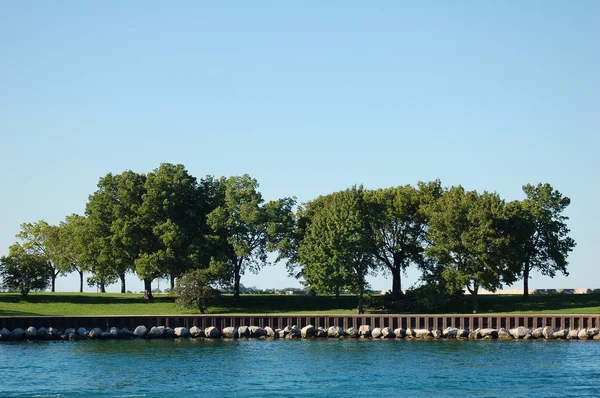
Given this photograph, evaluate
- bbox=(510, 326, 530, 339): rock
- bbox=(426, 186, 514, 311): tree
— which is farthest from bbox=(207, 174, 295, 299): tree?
bbox=(510, 326, 530, 339): rock

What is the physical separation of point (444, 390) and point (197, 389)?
48.9 ft

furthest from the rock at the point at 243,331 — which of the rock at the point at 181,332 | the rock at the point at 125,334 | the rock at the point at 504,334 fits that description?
the rock at the point at 504,334

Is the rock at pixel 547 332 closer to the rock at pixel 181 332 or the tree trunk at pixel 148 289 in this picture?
Answer: the rock at pixel 181 332

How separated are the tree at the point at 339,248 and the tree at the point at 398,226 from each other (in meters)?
2.45

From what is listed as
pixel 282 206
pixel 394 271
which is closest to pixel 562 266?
pixel 394 271

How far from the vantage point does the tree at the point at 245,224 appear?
4542 inches

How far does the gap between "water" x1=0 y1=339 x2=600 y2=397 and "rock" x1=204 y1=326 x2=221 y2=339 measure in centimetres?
466

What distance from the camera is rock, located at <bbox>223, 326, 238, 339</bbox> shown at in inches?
3602

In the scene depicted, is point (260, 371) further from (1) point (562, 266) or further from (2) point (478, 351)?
(1) point (562, 266)

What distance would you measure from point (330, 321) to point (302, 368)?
1074 inches

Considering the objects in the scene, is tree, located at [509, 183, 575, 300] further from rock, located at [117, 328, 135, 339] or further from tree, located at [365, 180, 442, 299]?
rock, located at [117, 328, 135, 339]

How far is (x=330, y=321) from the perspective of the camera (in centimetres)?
9350

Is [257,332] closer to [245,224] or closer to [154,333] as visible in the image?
[154,333]

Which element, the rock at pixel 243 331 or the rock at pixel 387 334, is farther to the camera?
the rock at pixel 243 331
